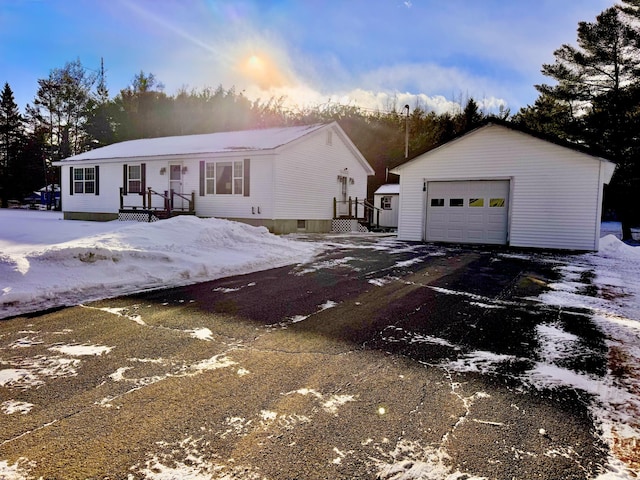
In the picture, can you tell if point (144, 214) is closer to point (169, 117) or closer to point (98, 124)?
point (169, 117)

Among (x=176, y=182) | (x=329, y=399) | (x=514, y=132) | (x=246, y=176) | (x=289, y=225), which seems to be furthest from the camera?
(x=176, y=182)

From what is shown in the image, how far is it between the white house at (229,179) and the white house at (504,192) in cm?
452

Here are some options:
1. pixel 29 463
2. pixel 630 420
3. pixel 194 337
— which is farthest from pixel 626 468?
pixel 194 337

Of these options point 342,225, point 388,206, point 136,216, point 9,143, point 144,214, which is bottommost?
point 342,225

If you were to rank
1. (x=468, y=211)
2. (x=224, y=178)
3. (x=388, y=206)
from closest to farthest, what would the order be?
(x=468, y=211) → (x=224, y=178) → (x=388, y=206)

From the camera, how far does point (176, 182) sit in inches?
685

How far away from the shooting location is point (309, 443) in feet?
6.59

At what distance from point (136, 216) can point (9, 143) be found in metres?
34.1

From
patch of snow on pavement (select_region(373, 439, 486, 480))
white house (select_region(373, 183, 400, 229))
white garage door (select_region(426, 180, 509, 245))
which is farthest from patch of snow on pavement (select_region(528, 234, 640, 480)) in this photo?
white house (select_region(373, 183, 400, 229))

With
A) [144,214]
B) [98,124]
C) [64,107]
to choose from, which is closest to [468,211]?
[144,214]

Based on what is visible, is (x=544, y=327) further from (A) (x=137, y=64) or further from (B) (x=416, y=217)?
(A) (x=137, y=64)

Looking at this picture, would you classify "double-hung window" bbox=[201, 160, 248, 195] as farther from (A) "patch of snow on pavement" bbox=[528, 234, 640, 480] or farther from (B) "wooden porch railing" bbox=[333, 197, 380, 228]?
(A) "patch of snow on pavement" bbox=[528, 234, 640, 480]

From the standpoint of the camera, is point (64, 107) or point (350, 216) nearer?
point (350, 216)

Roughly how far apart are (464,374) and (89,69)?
1757 inches
